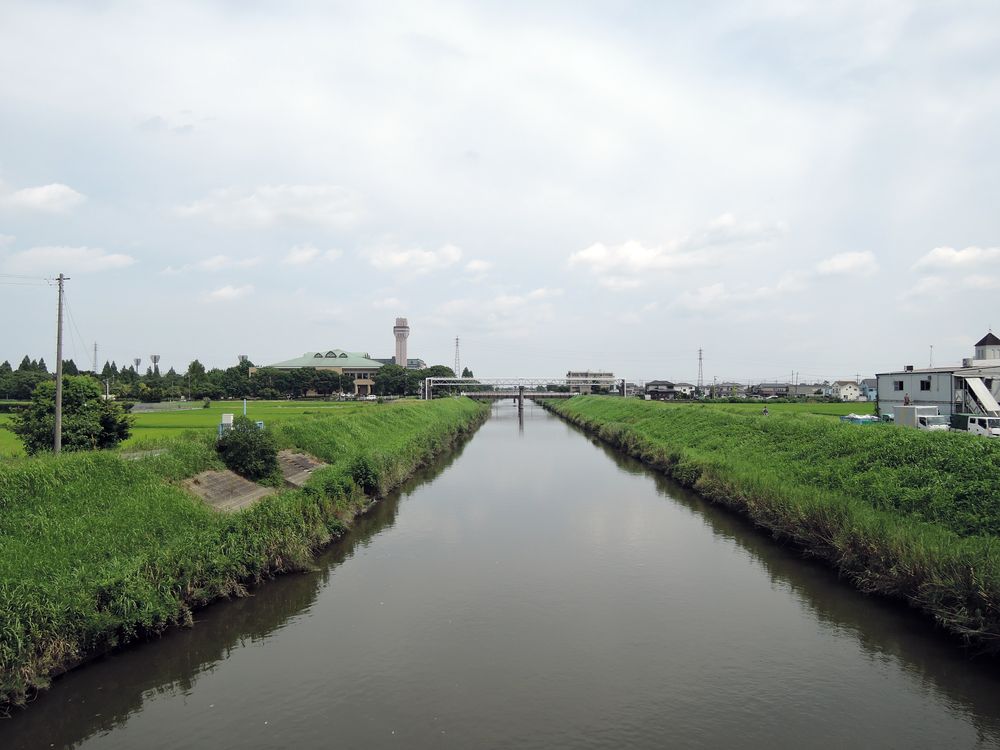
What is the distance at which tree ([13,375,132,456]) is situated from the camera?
20016 millimetres

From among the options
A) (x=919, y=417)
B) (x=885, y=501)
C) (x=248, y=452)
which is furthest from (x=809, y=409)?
(x=248, y=452)

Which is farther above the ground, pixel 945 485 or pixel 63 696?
pixel 945 485

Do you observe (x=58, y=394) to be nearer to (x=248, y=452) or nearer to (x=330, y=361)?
(x=248, y=452)

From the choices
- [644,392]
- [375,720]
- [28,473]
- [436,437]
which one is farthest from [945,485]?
[644,392]

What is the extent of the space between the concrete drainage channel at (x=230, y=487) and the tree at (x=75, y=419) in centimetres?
575

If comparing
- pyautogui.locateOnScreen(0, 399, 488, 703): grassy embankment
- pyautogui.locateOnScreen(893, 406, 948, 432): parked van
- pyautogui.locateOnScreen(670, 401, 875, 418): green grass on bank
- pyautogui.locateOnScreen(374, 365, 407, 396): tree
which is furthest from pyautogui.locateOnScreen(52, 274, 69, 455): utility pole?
pyautogui.locateOnScreen(374, 365, 407, 396): tree

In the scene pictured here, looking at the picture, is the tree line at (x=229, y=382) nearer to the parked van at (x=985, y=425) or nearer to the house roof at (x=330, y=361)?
the house roof at (x=330, y=361)

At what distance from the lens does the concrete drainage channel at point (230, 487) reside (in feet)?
54.3

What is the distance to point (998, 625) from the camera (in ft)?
32.8

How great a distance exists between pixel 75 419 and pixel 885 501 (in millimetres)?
23907

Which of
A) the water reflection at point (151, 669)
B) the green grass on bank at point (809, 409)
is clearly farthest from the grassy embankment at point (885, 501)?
the green grass on bank at point (809, 409)

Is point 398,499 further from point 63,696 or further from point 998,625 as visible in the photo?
point 998,625

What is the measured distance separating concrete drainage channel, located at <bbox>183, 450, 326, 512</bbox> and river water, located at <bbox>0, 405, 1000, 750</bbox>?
9.42ft

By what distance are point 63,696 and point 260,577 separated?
5224 millimetres
